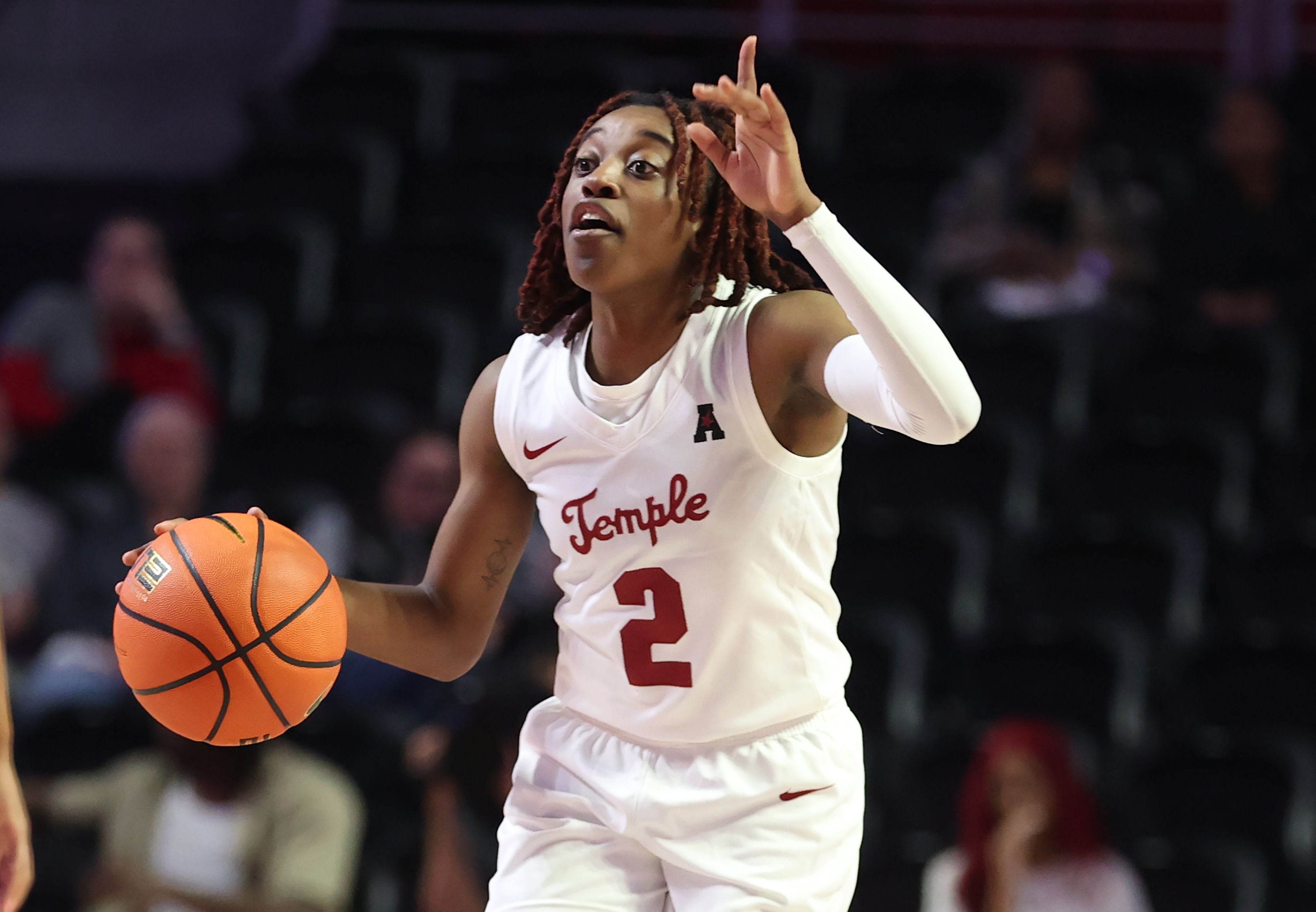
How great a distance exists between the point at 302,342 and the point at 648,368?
384 cm

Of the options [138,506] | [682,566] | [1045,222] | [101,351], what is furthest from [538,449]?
[1045,222]

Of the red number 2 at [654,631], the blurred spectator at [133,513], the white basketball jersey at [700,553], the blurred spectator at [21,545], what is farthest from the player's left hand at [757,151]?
the blurred spectator at [21,545]

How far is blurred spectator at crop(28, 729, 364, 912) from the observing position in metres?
4.83

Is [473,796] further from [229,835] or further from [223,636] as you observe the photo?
[223,636]

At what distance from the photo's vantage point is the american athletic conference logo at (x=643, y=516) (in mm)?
2896

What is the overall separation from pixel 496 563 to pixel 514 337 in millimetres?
3522

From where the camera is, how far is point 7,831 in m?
2.78

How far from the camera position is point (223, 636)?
2830mm

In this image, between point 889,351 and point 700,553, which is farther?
point 700,553

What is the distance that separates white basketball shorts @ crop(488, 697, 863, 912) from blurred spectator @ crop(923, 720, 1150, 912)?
1944 mm

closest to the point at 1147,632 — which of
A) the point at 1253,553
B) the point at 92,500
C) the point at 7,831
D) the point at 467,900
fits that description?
the point at 1253,553

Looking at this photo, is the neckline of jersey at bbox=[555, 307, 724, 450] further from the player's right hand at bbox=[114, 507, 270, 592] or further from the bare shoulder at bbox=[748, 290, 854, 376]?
the player's right hand at bbox=[114, 507, 270, 592]

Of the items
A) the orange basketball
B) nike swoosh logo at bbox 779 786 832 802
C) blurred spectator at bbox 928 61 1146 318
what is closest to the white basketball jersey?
nike swoosh logo at bbox 779 786 832 802

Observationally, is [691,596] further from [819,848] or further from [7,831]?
[7,831]
